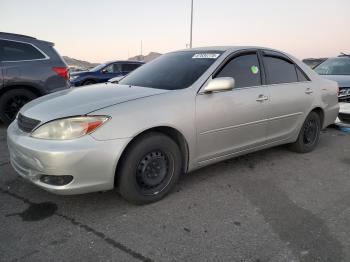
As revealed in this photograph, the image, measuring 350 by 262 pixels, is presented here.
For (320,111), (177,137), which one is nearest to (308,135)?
(320,111)

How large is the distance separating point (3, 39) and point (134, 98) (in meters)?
4.21

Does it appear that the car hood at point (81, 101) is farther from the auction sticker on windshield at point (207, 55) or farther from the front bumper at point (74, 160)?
the auction sticker on windshield at point (207, 55)

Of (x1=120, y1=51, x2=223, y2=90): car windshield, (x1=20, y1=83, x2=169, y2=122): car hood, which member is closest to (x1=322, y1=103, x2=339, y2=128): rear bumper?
(x1=120, y1=51, x2=223, y2=90): car windshield

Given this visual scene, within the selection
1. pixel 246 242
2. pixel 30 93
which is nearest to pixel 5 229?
pixel 246 242

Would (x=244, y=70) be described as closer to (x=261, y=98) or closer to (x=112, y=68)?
(x=261, y=98)

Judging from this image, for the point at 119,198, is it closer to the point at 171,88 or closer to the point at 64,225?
the point at 64,225

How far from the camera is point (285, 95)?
4.13 m

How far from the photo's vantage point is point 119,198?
124 inches

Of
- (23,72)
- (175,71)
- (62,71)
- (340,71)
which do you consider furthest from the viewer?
(340,71)

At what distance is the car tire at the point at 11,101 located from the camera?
579cm

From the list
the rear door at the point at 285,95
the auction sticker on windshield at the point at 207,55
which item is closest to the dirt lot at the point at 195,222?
the rear door at the point at 285,95

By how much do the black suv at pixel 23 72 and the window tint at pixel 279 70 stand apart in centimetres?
395

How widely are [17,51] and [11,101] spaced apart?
0.92 m

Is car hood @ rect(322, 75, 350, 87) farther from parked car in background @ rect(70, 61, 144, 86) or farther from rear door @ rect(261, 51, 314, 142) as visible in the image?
parked car in background @ rect(70, 61, 144, 86)
